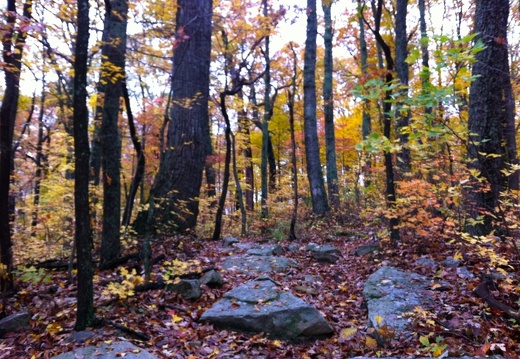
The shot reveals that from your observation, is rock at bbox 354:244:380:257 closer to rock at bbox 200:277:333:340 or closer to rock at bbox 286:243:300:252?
rock at bbox 286:243:300:252

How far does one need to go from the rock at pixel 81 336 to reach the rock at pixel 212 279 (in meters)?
2.12

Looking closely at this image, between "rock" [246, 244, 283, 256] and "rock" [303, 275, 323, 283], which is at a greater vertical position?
"rock" [246, 244, 283, 256]

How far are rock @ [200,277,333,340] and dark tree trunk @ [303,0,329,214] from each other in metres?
6.77

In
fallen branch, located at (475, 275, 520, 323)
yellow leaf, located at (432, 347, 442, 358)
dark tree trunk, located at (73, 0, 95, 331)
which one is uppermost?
dark tree trunk, located at (73, 0, 95, 331)

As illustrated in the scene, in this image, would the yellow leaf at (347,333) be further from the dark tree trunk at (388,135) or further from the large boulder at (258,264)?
the dark tree trunk at (388,135)

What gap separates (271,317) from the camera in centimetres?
462

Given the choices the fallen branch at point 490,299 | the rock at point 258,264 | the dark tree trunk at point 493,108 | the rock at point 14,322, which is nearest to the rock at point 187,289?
the rock at point 258,264

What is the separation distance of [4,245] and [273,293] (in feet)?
13.7

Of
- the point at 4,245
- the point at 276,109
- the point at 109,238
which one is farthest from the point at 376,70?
the point at 276,109

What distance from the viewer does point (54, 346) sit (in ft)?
13.1

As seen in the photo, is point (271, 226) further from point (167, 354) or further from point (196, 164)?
point (167, 354)

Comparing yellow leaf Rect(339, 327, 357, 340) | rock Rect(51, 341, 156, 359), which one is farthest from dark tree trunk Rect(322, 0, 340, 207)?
rock Rect(51, 341, 156, 359)

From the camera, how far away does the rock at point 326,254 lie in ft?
24.3

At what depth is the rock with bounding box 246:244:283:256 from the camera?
7.91 m
